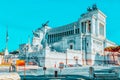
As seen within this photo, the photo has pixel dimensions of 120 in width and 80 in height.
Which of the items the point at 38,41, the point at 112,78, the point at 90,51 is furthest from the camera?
the point at 38,41

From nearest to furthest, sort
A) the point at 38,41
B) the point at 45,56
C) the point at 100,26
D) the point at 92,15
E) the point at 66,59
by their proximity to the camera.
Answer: the point at 45,56 < the point at 66,59 < the point at 92,15 < the point at 100,26 < the point at 38,41

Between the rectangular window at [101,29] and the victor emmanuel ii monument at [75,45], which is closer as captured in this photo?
the victor emmanuel ii monument at [75,45]

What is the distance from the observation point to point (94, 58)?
100375 mm

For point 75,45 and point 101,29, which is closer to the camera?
point 75,45

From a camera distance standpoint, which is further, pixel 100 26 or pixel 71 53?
pixel 100 26

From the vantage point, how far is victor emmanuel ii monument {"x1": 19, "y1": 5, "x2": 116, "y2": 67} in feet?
281

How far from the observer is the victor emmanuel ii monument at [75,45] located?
281 feet

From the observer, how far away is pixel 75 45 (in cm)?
10338

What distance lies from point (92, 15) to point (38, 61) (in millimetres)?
43926

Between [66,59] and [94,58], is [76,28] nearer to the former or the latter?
[94,58]

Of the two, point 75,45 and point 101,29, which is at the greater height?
point 101,29

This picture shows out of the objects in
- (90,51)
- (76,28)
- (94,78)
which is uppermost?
(76,28)

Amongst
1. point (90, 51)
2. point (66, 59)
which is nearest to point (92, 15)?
point (90, 51)

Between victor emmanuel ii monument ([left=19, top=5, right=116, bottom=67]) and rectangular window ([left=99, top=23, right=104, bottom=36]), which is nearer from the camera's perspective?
victor emmanuel ii monument ([left=19, top=5, right=116, bottom=67])
